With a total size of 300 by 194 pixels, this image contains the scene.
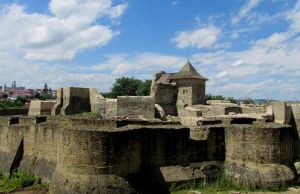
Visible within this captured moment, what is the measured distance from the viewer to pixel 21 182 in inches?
763

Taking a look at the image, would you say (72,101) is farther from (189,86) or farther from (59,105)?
(189,86)

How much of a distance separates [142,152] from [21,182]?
6523 millimetres

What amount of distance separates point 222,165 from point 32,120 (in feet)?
33.4

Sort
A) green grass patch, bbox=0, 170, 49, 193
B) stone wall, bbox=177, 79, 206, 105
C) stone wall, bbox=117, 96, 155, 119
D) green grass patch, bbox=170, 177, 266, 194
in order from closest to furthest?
green grass patch, bbox=170, 177, 266, 194, green grass patch, bbox=0, 170, 49, 193, stone wall, bbox=117, 96, 155, 119, stone wall, bbox=177, 79, 206, 105

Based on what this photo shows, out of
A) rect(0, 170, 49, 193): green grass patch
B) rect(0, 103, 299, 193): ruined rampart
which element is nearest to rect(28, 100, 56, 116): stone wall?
rect(0, 103, 299, 193): ruined rampart

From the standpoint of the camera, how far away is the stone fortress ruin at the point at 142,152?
14.9 metres

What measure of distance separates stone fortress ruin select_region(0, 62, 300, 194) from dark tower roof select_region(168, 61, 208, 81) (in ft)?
43.5

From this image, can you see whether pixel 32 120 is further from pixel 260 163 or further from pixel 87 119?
pixel 260 163

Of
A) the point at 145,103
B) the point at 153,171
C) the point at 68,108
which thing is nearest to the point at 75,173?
the point at 153,171

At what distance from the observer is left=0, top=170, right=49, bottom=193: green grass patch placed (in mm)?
18938

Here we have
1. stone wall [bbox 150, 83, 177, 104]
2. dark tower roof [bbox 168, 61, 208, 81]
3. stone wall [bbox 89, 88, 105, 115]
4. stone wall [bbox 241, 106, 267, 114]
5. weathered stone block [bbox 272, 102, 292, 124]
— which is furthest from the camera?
dark tower roof [bbox 168, 61, 208, 81]

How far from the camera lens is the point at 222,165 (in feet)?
59.6

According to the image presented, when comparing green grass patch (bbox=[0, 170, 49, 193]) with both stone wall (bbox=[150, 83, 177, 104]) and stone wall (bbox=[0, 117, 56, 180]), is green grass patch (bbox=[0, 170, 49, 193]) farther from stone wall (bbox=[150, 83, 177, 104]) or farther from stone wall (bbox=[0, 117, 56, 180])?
stone wall (bbox=[150, 83, 177, 104])

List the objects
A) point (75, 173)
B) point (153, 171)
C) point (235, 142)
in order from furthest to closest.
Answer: point (235, 142) < point (153, 171) < point (75, 173)
